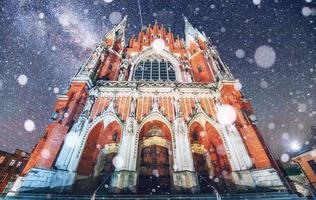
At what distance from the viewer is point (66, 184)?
8.15 m

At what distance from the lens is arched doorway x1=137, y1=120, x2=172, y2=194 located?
31.5 ft

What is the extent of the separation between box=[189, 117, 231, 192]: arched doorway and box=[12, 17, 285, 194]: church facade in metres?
0.05

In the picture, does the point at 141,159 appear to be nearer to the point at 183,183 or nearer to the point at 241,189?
the point at 183,183

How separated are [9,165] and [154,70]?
40.9 metres

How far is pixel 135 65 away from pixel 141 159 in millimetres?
10684

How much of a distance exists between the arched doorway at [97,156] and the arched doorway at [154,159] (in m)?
1.74

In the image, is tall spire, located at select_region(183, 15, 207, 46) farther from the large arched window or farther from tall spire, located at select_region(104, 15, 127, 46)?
tall spire, located at select_region(104, 15, 127, 46)

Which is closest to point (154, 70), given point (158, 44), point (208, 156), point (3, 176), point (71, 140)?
point (158, 44)

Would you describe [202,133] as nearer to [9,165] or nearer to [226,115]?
[226,115]

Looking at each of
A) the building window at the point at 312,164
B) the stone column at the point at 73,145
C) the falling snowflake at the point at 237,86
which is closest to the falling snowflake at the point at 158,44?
the falling snowflake at the point at 237,86

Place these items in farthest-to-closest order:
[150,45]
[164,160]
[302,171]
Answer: [302,171], [150,45], [164,160]

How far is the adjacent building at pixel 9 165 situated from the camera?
36125 millimetres

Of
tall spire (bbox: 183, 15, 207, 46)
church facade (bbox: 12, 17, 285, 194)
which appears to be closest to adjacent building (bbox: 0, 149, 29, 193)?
church facade (bbox: 12, 17, 285, 194)

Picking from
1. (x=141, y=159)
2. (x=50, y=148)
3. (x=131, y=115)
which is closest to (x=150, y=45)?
(x=131, y=115)
